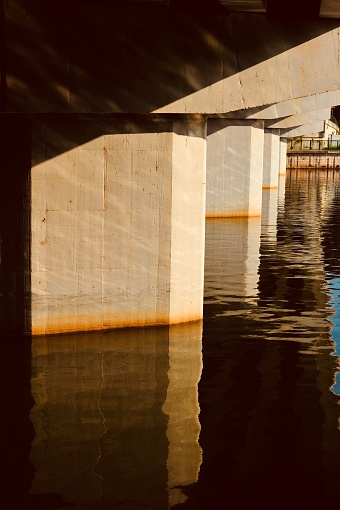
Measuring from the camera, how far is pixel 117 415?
1185 centimetres

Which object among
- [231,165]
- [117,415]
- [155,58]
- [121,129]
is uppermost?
[155,58]

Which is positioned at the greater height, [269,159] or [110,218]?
[269,159]

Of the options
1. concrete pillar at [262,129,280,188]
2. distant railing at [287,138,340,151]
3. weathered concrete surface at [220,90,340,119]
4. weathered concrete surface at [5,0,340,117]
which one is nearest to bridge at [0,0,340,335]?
weathered concrete surface at [5,0,340,117]

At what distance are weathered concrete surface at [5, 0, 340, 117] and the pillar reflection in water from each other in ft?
14.7

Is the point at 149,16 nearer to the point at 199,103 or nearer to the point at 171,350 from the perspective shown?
the point at 199,103

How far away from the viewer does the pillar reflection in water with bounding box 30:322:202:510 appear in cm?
954

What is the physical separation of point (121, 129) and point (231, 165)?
20456 millimetres

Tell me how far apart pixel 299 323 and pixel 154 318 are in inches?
141

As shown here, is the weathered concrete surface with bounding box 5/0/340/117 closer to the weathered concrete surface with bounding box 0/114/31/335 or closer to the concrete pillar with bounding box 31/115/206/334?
the concrete pillar with bounding box 31/115/206/334

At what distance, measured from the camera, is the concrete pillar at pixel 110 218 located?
15336mm

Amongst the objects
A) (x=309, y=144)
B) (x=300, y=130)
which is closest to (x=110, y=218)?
(x=300, y=130)

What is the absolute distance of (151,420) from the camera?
38.4ft

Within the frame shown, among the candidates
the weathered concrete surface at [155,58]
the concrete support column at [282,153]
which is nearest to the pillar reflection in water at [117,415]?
the weathered concrete surface at [155,58]

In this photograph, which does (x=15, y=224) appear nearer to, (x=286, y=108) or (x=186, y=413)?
(x=186, y=413)
